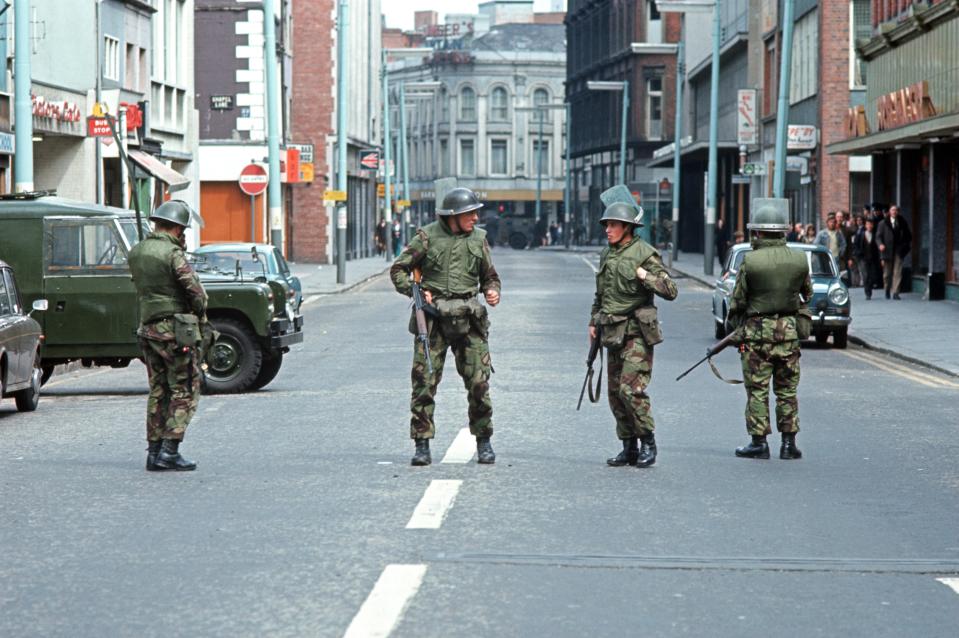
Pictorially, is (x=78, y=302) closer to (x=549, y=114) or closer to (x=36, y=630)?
(x=36, y=630)

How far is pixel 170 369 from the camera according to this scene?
11.2 m

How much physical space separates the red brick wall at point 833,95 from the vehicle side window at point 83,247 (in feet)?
101

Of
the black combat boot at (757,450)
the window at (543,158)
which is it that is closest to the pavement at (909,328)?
the black combat boot at (757,450)

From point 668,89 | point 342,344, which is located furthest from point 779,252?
point 668,89

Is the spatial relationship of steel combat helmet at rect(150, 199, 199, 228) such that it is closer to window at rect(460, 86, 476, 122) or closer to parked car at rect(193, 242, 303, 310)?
parked car at rect(193, 242, 303, 310)

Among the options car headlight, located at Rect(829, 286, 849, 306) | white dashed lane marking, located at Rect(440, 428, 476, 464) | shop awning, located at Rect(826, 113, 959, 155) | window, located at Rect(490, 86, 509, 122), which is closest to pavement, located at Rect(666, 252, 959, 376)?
car headlight, located at Rect(829, 286, 849, 306)

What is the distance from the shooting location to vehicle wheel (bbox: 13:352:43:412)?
15375mm

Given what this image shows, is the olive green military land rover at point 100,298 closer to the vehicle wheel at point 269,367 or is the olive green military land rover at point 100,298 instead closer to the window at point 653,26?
the vehicle wheel at point 269,367

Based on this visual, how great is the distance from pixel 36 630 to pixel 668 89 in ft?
285

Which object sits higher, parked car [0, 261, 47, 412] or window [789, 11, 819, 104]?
window [789, 11, 819, 104]

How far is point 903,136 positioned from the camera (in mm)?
32281

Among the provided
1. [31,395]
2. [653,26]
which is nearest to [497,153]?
[653,26]

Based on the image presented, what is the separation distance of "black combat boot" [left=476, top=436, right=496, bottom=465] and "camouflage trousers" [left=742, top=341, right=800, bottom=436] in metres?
1.72

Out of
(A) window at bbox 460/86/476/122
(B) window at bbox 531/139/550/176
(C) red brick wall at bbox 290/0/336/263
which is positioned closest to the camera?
(C) red brick wall at bbox 290/0/336/263
